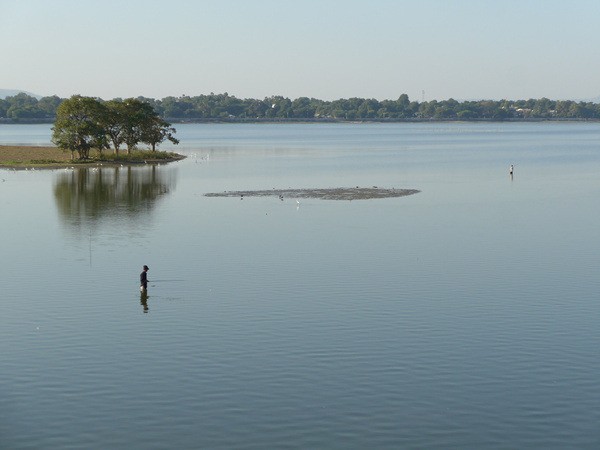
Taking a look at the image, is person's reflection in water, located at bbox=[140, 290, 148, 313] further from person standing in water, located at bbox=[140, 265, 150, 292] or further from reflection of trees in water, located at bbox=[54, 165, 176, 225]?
reflection of trees in water, located at bbox=[54, 165, 176, 225]

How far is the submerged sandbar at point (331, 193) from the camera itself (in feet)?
408

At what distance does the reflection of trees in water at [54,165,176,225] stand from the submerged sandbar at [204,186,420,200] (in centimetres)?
1203

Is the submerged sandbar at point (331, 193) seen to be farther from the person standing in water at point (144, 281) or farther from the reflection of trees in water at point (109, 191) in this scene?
the person standing in water at point (144, 281)

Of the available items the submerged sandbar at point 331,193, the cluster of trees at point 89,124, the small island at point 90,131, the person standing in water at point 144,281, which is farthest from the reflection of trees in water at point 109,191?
the person standing in water at point 144,281

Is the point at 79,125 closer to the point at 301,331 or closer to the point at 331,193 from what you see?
the point at 331,193

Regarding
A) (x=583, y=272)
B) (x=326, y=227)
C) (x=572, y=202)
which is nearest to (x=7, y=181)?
(x=326, y=227)

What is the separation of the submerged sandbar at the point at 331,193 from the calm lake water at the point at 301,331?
19515 mm

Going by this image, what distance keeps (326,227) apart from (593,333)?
4436cm

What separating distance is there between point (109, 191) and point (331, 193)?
32.4 metres

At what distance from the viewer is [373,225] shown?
94875mm

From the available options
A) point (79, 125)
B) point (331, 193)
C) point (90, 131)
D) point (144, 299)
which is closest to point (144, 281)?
point (144, 299)

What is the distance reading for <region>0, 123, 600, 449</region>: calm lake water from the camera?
1508 inches

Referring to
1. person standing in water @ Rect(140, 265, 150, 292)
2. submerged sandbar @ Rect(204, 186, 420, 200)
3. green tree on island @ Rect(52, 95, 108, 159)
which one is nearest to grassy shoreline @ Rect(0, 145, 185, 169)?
green tree on island @ Rect(52, 95, 108, 159)

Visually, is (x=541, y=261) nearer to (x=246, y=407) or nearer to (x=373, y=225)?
(x=373, y=225)
